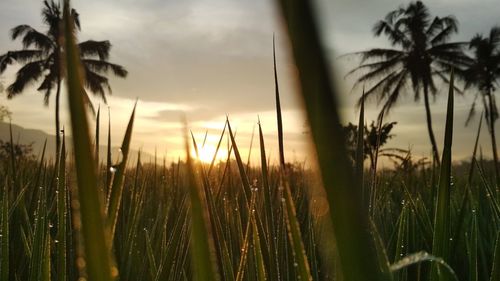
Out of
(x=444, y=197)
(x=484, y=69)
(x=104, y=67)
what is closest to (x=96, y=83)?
(x=104, y=67)

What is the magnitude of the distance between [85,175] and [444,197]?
488 mm

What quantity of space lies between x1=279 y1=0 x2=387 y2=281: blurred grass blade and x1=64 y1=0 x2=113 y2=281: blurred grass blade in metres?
0.12

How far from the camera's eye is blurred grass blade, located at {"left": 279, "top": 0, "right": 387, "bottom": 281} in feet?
0.47

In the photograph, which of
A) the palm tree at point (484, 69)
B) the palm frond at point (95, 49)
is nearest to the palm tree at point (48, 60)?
the palm frond at point (95, 49)

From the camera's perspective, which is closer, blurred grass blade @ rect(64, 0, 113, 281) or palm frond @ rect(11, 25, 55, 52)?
blurred grass blade @ rect(64, 0, 113, 281)

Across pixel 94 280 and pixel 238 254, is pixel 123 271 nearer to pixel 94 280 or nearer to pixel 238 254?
pixel 238 254

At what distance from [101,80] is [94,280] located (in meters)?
40.4

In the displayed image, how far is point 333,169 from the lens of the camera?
16 centimetres

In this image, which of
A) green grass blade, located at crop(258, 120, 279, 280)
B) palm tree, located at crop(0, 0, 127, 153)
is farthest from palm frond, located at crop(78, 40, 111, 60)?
green grass blade, located at crop(258, 120, 279, 280)

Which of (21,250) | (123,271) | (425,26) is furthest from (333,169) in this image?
(425,26)

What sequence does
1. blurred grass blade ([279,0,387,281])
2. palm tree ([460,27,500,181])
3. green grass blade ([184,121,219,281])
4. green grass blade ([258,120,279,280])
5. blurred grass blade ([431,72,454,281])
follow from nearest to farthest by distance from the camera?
blurred grass blade ([279,0,387,281]) → green grass blade ([184,121,219,281]) → blurred grass blade ([431,72,454,281]) → green grass blade ([258,120,279,280]) → palm tree ([460,27,500,181])

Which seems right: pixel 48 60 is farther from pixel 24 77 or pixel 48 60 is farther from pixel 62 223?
pixel 62 223

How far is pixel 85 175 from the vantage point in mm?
235

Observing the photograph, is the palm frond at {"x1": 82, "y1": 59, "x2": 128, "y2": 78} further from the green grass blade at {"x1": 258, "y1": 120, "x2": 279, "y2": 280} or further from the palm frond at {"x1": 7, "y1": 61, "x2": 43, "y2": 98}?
the green grass blade at {"x1": 258, "y1": 120, "x2": 279, "y2": 280}
